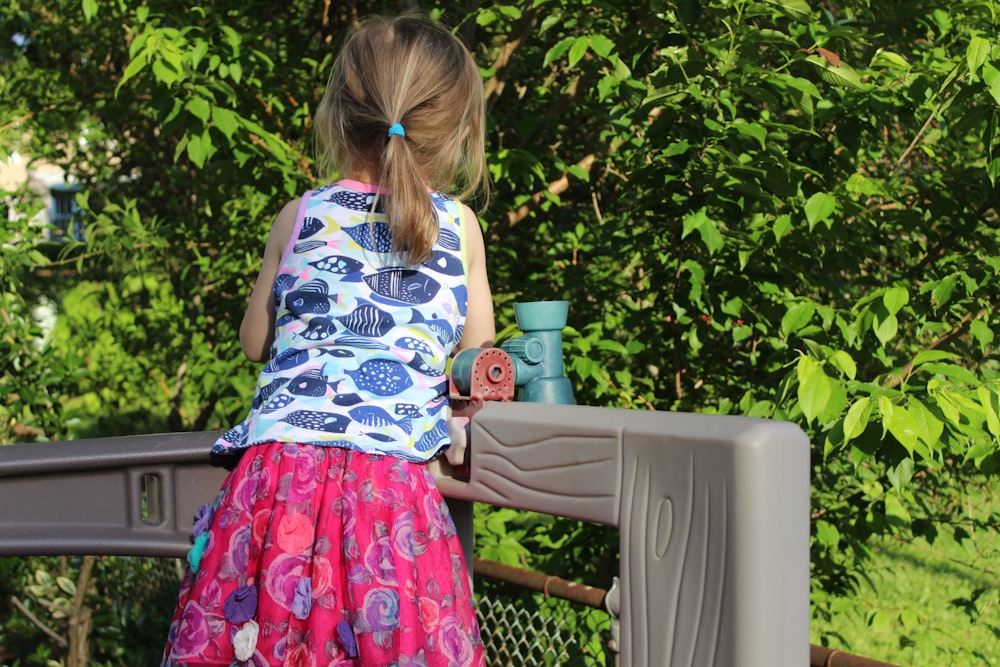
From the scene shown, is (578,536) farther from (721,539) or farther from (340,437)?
(721,539)

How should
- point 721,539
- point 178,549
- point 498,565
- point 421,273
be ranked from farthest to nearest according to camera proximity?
point 498,565, point 178,549, point 421,273, point 721,539

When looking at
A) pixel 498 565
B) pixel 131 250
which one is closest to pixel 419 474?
pixel 498 565

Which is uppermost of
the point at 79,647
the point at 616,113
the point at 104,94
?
the point at 104,94

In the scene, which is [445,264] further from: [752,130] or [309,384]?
[752,130]

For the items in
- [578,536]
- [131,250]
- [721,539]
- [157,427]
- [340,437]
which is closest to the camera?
[721,539]

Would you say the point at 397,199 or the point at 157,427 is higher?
the point at 397,199

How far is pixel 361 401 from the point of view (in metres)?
1.59

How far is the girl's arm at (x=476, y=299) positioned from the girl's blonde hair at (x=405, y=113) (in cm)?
12

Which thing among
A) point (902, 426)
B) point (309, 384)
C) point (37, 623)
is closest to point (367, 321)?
point (309, 384)

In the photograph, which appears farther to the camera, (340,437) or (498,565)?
(498,565)

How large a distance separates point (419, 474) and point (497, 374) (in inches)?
8.1

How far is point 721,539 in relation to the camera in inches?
47.9

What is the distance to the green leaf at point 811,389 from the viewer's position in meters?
1.66

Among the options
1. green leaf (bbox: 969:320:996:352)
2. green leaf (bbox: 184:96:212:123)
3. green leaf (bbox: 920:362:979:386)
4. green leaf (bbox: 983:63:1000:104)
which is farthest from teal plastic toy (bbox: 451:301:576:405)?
green leaf (bbox: 184:96:212:123)
